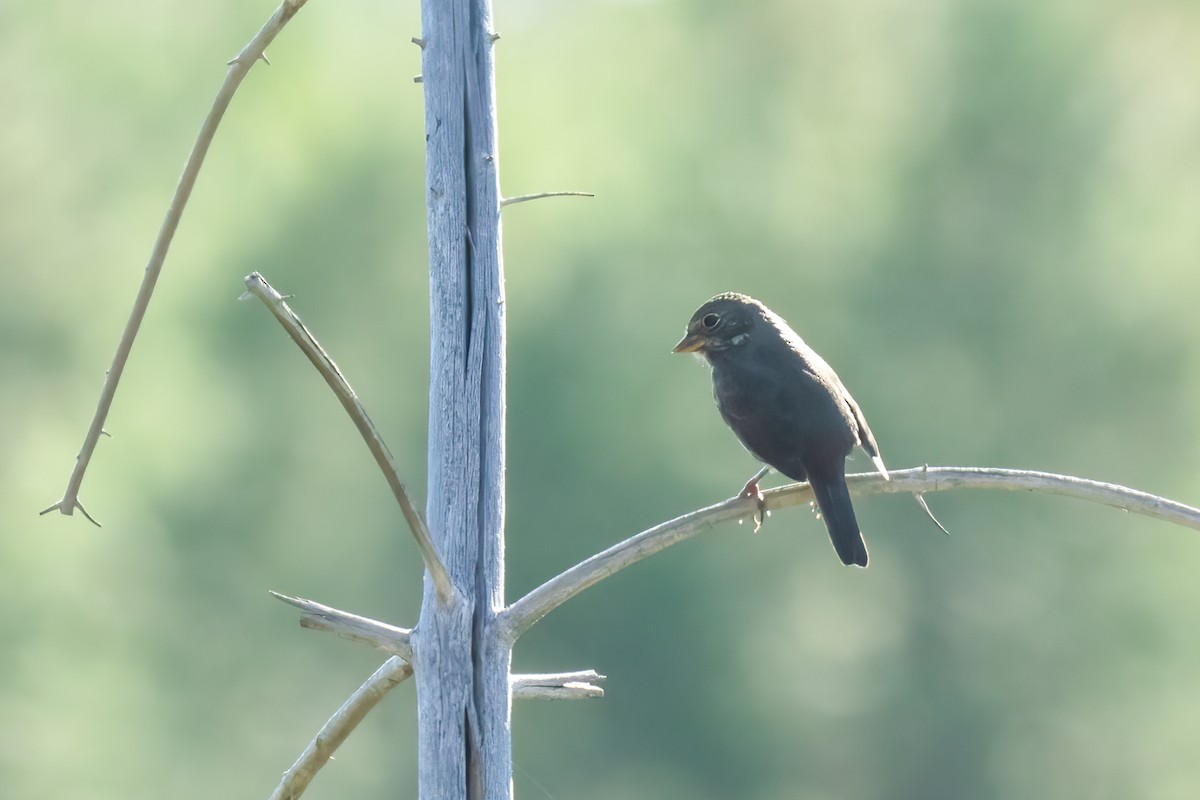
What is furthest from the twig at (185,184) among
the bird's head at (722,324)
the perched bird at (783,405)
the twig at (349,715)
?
the bird's head at (722,324)

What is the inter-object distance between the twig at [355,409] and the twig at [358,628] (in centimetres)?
16

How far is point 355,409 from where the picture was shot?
2.58m

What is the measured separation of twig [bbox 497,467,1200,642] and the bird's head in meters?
2.38

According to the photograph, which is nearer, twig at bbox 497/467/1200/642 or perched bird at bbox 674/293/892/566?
twig at bbox 497/467/1200/642

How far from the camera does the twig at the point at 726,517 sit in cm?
288

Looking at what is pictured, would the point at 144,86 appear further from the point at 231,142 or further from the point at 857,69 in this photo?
the point at 857,69

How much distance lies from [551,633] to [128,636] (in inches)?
206

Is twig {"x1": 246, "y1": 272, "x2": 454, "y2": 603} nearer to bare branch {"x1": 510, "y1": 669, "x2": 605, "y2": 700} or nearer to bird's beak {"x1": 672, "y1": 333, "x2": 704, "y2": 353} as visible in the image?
bare branch {"x1": 510, "y1": 669, "x2": 605, "y2": 700}

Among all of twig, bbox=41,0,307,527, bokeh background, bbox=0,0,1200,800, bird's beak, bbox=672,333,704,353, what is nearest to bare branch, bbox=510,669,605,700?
twig, bbox=41,0,307,527

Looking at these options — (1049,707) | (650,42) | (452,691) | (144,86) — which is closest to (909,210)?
(650,42)

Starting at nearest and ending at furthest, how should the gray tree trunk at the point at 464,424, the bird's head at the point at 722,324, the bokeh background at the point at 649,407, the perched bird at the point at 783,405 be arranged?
1. the gray tree trunk at the point at 464,424
2. the perched bird at the point at 783,405
3. the bird's head at the point at 722,324
4. the bokeh background at the point at 649,407

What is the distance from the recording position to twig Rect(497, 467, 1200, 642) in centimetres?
288

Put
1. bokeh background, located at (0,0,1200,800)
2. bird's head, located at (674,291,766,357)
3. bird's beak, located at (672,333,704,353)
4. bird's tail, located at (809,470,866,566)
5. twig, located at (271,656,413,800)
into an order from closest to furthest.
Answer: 1. twig, located at (271,656,413,800)
2. bird's tail, located at (809,470,866,566)
3. bird's head, located at (674,291,766,357)
4. bird's beak, located at (672,333,704,353)
5. bokeh background, located at (0,0,1200,800)

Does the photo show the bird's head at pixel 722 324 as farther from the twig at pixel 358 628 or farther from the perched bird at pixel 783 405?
the twig at pixel 358 628
